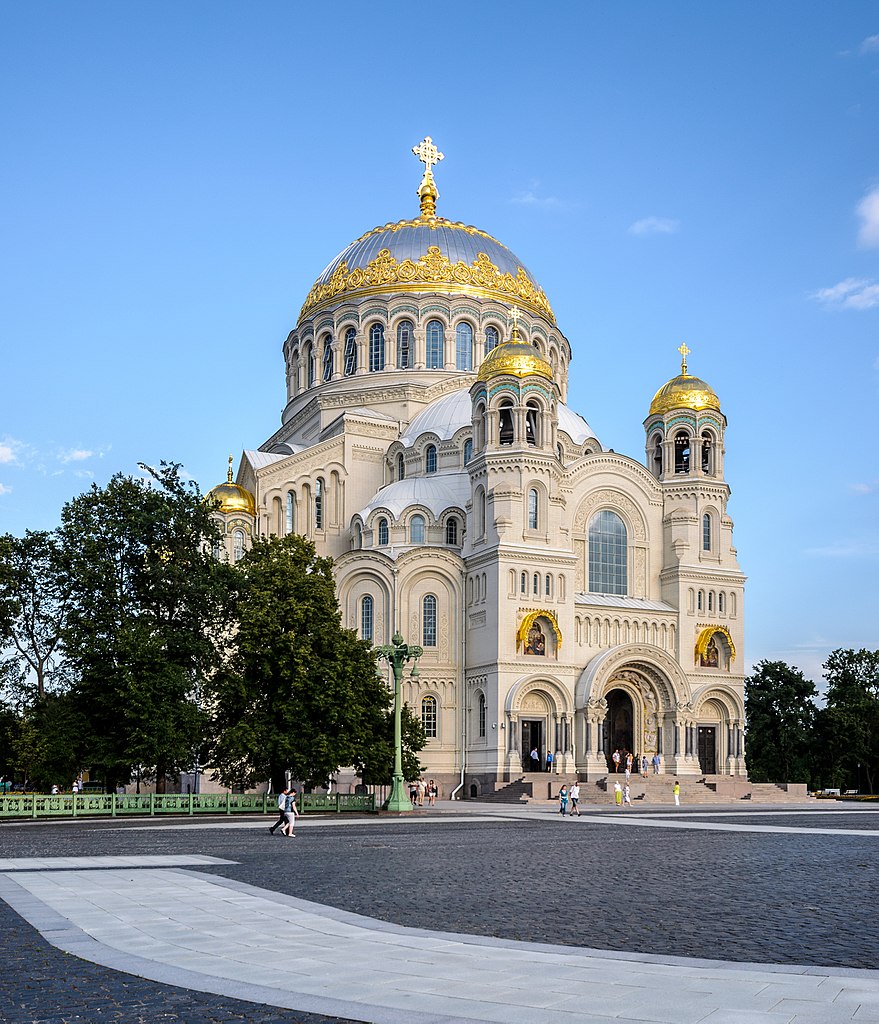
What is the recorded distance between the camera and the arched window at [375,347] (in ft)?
217

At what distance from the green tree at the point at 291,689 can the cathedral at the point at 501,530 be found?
12003mm

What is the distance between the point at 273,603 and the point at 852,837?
65.4 feet

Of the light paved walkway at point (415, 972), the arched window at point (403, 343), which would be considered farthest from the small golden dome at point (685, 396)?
the light paved walkway at point (415, 972)

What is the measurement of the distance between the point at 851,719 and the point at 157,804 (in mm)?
41263

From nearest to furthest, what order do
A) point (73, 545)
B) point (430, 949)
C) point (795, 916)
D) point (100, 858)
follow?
point (430, 949) → point (795, 916) → point (100, 858) → point (73, 545)

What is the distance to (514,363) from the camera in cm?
5416

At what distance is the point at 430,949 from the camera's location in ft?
31.0

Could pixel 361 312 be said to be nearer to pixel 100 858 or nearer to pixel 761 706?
pixel 761 706

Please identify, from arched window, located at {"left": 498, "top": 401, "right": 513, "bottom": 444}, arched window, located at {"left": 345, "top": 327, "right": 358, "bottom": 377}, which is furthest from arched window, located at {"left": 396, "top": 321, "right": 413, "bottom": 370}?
arched window, located at {"left": 498, "top": 401, "right": 513, "bottom": 444}

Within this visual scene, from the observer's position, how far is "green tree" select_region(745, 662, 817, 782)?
67938 mm

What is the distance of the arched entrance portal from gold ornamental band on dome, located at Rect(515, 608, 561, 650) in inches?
193

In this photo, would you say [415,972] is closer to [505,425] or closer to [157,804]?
[157,804]

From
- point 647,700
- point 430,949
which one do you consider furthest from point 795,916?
point 647,700

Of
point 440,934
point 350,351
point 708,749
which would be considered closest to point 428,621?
point 708,749
